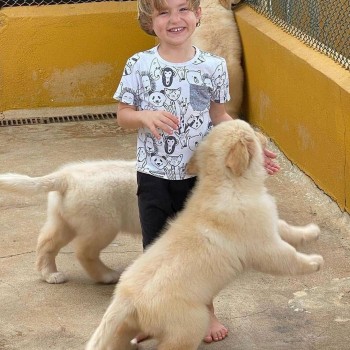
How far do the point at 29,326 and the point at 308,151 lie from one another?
2.61 metres

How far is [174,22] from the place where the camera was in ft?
13.1

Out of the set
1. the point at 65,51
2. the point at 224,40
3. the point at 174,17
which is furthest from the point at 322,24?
the point at 174,17

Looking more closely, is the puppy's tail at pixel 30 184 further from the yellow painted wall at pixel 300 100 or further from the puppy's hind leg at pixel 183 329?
the yellow painted wall at pixel 300 100

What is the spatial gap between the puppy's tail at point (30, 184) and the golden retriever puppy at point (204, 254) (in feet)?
3.10

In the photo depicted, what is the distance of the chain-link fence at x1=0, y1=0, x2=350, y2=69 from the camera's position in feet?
20.8

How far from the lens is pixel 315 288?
4.79 metres

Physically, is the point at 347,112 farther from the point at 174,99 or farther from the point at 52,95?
the point at 52,95

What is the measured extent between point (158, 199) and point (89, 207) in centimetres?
71

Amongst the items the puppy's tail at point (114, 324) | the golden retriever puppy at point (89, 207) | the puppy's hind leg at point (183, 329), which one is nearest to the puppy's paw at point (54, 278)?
the golden retriever puppy at point (89, 207)

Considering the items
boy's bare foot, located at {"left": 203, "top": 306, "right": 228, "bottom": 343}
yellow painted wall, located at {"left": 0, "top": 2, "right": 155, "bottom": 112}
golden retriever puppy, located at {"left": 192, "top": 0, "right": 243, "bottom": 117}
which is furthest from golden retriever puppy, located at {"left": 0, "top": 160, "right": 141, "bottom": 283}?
yellow painted wall, located at {"left": 0, "top": 2, "right": 155, "bottom": 112}

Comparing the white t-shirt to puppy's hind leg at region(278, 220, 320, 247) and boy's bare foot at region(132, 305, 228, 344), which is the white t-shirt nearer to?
puppy's hind leg at region(278, 220, 320, 247)

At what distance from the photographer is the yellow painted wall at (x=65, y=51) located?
7.97 metres

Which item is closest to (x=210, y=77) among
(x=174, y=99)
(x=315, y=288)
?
(x=174, y=99)

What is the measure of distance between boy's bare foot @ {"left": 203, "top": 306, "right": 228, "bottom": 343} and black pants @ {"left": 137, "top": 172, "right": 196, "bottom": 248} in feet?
1.56
